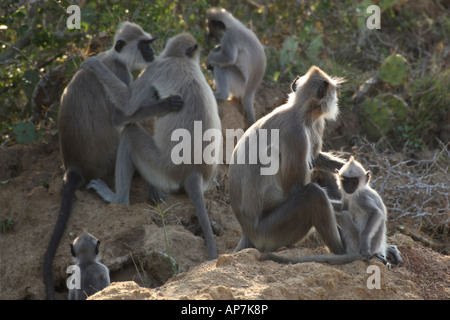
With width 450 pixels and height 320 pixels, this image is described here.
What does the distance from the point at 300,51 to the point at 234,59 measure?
110cm

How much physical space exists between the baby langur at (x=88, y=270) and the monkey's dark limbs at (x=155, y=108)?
147 centimetres

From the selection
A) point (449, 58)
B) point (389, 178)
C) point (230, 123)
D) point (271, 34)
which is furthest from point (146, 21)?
point (449, 58)

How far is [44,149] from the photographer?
249 inches

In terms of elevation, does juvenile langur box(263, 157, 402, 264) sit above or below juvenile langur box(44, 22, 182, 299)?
below

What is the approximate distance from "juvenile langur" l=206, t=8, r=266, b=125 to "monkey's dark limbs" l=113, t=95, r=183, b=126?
1568 mm

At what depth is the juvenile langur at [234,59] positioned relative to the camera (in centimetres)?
709

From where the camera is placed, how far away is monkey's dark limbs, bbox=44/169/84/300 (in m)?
4.85

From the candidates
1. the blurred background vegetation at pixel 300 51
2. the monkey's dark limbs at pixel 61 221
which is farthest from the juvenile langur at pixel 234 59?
the monkey's dark limbs at pixel 61 221

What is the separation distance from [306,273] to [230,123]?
3.10m

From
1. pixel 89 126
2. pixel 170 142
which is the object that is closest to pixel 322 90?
pixel 170 142

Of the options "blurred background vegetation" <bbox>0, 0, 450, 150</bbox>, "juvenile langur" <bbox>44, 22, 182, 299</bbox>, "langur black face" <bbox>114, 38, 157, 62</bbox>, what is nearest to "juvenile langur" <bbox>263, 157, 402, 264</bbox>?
"juvenile langur" <bbox>44, 22, 182, 299</bbox>
